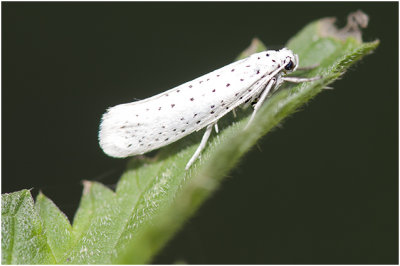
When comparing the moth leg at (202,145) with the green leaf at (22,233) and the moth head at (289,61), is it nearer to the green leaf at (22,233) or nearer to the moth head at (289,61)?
the moth head at (289,61)

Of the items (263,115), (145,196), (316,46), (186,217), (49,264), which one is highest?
(316,46)

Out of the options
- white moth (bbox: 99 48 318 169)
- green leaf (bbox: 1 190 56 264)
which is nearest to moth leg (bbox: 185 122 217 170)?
white moth (bbox: 99 48 318 169)

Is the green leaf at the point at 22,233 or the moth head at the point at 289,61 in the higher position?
the moth head at the point at 289,61

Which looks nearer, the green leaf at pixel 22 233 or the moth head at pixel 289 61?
the green leaf at pixel 22 233

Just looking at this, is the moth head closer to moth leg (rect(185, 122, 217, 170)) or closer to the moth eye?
the moth eye

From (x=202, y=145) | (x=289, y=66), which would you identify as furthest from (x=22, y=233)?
(x=289, y=66)

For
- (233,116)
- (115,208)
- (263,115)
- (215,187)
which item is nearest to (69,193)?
(115,208)

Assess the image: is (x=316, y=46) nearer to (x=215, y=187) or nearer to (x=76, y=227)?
(x=76, y=227)

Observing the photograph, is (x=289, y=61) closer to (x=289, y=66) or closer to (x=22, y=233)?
(x=289, y=66)

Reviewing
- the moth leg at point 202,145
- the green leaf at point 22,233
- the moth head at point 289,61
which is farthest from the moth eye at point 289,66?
the green leaf at point 22,233
